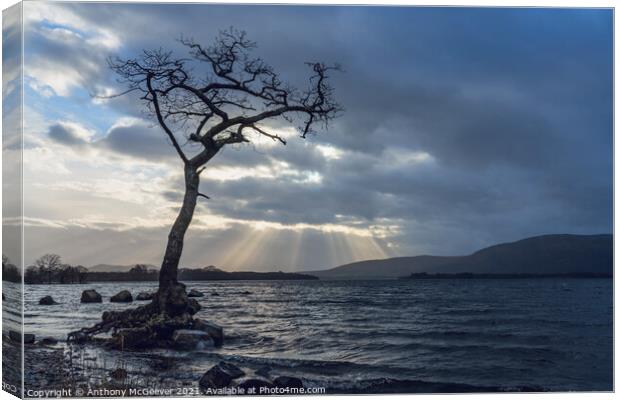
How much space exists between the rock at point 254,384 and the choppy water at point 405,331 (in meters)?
0.36

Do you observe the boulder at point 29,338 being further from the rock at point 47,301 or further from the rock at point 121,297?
the rock at point 121,297

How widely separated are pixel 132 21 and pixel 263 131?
8.78 feet

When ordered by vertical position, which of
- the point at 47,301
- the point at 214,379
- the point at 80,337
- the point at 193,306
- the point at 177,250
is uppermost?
the point at 177,250

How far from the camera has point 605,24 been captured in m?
9.91

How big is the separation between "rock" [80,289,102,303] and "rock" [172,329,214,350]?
1400mm

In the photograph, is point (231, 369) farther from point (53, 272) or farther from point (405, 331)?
point (53, 272)

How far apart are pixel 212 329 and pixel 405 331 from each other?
10.5 feet

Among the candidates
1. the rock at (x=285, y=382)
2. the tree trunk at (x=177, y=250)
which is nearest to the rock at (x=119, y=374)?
the tree trunk at (x=177, y=250)

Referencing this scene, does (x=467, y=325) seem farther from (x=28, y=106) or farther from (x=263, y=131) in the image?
(x=28, y=106)

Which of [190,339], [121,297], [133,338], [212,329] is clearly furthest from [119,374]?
[212,329]

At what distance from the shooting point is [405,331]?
9820 millimetres

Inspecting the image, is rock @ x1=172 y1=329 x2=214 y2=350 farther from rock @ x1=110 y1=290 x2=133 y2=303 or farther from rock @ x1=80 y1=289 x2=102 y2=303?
rock @ x1=80 y1=289 x2=102 y2=303

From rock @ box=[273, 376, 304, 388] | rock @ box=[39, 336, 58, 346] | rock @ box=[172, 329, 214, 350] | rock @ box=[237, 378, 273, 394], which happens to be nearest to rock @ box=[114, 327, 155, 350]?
rock @ box=[172, 329, 214, 350]

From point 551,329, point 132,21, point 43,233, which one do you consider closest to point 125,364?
point 43,233
